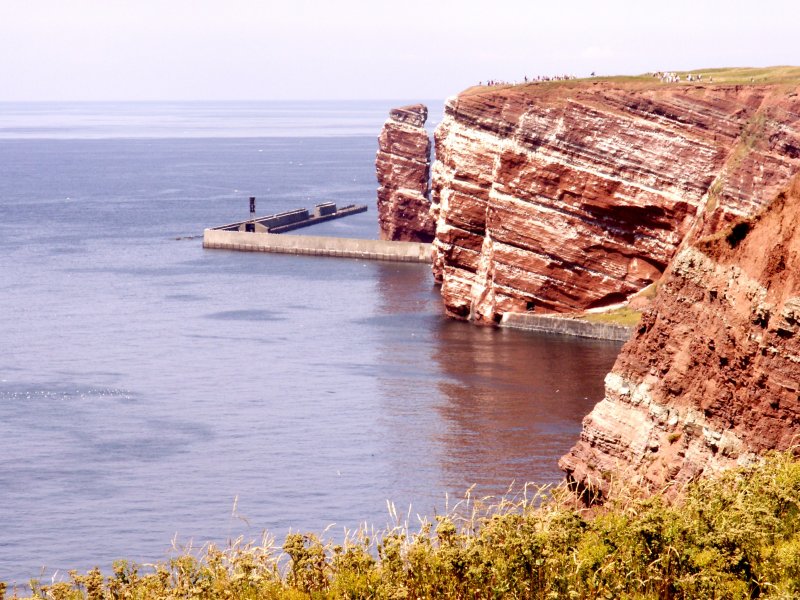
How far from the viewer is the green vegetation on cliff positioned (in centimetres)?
2945

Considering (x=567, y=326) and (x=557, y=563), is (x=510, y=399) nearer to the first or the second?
(x=567, y=326)

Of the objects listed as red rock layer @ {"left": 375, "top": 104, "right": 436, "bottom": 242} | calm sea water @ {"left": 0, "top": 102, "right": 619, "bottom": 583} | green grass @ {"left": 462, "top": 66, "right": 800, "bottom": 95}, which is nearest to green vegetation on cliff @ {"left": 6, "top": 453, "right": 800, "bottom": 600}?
calm sea water @ {"left": 0, "top": 102, "right": 619, "bottom": 583}

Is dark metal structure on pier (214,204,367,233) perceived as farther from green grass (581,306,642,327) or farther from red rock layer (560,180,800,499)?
red rock layer (560,180,800,499)

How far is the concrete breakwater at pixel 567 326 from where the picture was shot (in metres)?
96.6

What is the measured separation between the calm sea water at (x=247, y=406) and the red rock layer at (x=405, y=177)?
13.5 m

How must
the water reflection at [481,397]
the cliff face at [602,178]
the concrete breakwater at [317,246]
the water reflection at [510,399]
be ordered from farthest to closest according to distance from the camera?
the concrete breakwater at [317,246], the cliff face at [602,178], the water reflection at [481,397], the water reflection at [510,399]

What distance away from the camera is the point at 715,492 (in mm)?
33344

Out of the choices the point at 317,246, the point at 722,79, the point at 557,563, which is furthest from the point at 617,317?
the point at 557,563

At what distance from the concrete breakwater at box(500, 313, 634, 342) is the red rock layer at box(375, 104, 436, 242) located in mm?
43126

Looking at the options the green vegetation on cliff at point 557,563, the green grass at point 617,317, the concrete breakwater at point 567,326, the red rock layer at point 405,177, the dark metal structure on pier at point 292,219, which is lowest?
the dark metal structure on pier at point 292,219

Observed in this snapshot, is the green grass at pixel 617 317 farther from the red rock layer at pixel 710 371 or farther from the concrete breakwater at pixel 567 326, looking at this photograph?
the red rock layer at pixel 710 371

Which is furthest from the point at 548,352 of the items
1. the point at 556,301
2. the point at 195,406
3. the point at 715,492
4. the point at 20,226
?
the point at 20,226

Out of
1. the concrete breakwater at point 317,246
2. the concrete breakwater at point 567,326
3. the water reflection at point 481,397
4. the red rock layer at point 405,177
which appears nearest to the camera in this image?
the water reflection at point 481,397

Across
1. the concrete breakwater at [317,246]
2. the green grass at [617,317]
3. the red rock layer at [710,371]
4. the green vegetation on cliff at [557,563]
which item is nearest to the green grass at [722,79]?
the green grass at [617,317]
